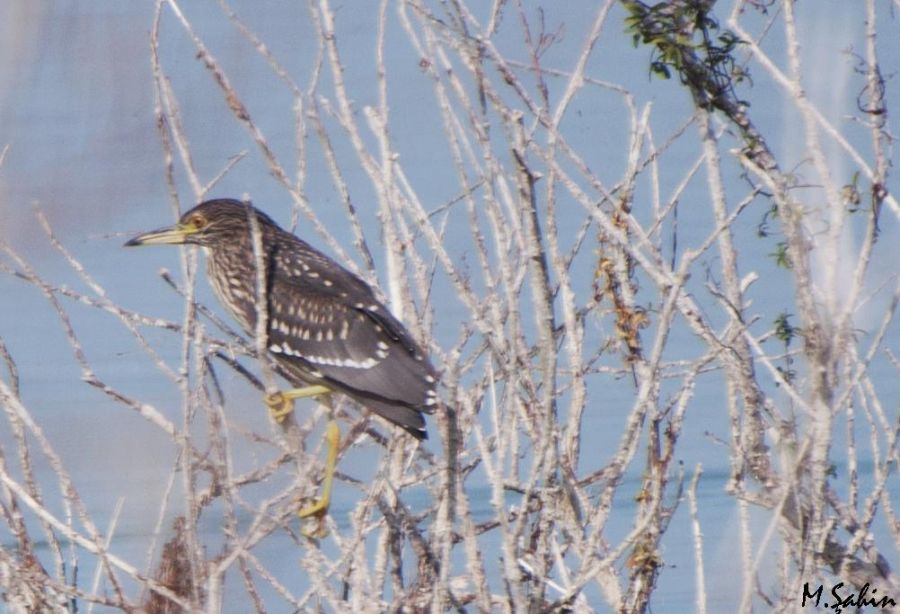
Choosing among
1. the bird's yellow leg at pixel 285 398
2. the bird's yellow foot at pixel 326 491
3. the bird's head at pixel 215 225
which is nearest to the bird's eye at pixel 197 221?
the bird's head at pixel 215 225

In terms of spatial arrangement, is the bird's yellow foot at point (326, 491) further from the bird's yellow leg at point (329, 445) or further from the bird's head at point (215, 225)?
the bird's head at point (215, 225)

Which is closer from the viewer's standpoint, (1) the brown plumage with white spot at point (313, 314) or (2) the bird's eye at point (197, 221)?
(1) the brown plumage with white spot at point (313, 314)

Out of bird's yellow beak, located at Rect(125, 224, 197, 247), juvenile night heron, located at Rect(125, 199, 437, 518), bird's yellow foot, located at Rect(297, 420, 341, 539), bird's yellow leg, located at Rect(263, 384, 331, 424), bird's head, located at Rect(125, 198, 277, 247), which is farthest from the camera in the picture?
bird's head, located at Rect(125, 198, 277, 247)

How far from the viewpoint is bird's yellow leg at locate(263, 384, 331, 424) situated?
328cm

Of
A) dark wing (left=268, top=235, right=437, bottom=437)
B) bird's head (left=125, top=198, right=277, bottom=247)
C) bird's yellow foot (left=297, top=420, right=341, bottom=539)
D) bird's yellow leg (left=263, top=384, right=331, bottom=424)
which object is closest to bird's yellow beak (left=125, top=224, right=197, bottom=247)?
bird's head (left=125, top=198, right=277, bottom=247)

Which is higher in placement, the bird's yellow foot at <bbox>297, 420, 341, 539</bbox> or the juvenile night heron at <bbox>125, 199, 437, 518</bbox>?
the juvenile night heron at <bbox>125, 199, 437, 518</bbox>

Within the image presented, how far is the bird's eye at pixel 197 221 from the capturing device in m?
4.95

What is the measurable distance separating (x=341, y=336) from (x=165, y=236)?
72cm

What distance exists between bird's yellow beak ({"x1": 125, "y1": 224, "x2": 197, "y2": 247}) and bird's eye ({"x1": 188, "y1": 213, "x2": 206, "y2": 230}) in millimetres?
51

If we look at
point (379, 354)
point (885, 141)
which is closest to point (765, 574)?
point (379, 354)

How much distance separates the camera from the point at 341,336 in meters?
4.44

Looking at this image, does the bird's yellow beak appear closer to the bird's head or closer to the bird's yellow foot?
the bird's head

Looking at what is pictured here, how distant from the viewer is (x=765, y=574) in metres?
5.06

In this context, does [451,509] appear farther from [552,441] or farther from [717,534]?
[717,534]
